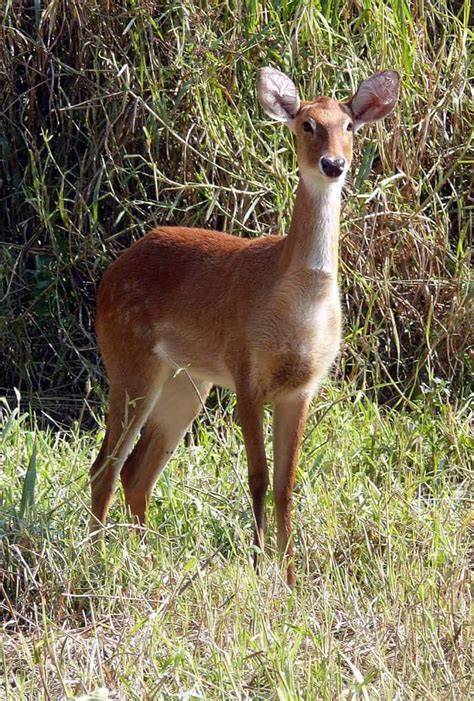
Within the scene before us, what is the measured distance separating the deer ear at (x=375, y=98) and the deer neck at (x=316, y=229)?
410 mm

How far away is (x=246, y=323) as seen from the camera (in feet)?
18.1

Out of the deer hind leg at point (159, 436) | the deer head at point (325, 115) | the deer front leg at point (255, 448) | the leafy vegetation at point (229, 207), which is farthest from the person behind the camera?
the leafy vegetation at point (229, 207)

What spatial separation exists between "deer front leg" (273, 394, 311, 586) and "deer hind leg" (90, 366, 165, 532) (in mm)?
575

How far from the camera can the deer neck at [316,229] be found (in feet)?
17.8

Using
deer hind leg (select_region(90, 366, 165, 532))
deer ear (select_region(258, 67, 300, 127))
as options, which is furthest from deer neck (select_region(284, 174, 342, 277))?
deer hind leg (select_region(90, 366, 165, 532))

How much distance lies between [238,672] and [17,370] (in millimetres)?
3663

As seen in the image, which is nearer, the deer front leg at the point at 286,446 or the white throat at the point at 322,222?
the white throat at the point at 322,222

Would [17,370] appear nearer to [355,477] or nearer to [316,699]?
[355,477]

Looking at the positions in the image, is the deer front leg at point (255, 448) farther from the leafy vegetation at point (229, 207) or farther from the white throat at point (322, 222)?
the white throat at point (322, 222)

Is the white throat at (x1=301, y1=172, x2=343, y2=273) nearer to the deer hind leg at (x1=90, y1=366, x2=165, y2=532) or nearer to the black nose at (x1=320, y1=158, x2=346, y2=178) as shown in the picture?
the black nose at (x1=320, y1=158, x2=346, y2=178)

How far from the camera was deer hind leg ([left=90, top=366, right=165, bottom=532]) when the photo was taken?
Result: 5820 millimetres

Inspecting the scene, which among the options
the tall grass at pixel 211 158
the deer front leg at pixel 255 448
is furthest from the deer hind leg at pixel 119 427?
the tall grass at pixel 211 158

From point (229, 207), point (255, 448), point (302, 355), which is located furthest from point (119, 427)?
point (229, 207)

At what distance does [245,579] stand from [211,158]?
3018mm
